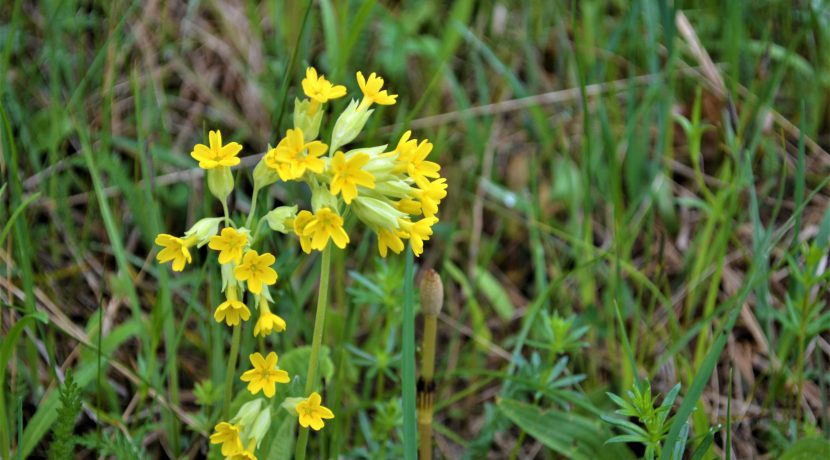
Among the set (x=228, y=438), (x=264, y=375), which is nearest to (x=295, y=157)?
(x=264, y=375)

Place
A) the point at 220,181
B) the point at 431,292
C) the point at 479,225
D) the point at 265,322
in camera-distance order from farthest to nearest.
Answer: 1. the point at 479,225
2. the point at 431,292
3. the point at 220,181
4. the point at 265,322

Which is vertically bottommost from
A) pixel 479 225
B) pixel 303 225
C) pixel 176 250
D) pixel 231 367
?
pixel 479 225

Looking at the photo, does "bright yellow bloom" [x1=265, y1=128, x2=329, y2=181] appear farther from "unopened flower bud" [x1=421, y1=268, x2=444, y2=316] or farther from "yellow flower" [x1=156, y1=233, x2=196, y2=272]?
"unopened flower bud" [x1=421, y1=268, x2=444, y2=316]

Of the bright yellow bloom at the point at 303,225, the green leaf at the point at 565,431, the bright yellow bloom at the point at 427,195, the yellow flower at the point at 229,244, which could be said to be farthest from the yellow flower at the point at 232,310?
the green leaf at the point at 565,431

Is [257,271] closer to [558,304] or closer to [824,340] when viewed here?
[558,304]

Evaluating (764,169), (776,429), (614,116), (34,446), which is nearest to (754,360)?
(776,429)

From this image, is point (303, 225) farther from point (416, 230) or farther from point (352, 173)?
point (416, 230)
